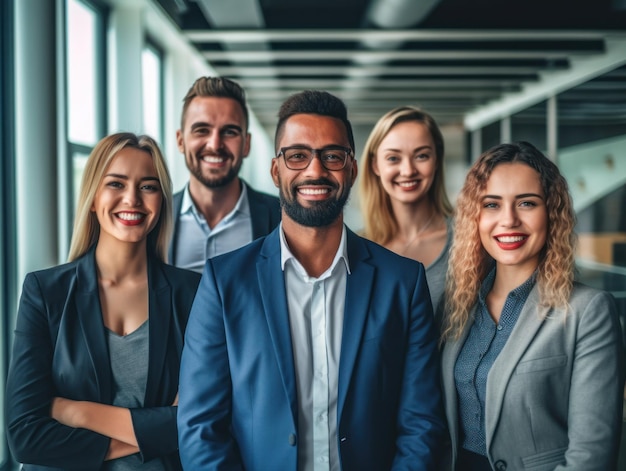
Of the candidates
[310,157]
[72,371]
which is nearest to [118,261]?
[72,371]

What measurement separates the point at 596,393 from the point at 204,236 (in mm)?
1802

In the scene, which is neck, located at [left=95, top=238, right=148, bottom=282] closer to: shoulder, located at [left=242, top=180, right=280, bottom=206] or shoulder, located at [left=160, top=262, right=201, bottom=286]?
shoulder, located at [left=160, top=262, right=201, bottom=286]

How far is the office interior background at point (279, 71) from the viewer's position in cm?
318

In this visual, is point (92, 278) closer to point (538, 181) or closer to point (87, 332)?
point (87, 332)

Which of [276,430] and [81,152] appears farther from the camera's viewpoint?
[81,152]

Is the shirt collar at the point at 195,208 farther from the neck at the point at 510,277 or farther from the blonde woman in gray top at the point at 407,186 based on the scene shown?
the neck at the point at 510,277

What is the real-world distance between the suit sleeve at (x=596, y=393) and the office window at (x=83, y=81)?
12.2ft

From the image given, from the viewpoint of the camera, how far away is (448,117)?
13.8 meters

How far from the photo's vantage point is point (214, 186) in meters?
2.85

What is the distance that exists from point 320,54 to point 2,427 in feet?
16.9

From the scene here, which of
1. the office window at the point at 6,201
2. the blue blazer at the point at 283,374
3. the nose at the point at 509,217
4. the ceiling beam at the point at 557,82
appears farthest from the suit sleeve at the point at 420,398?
the ceiling beam at the point at 557,82

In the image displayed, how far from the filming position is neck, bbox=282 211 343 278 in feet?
6.56

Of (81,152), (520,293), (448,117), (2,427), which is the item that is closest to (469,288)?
(520,293)

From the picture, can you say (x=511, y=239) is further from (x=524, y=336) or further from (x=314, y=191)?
(x=314, y=191)
